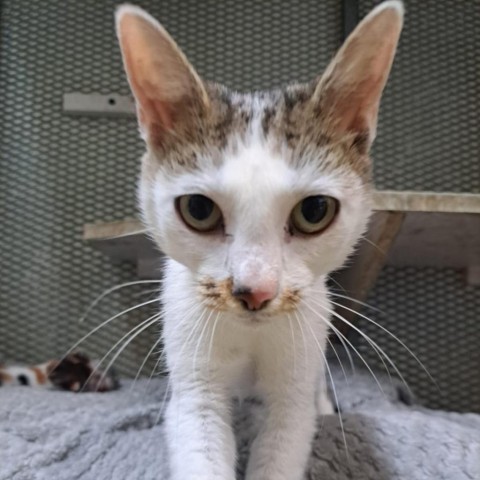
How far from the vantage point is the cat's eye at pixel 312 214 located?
2.69 ft

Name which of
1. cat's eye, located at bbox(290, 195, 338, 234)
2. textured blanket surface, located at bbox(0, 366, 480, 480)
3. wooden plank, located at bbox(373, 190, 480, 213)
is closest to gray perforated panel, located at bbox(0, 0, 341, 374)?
textured blanket surface, located at bbox(0, 366, 480, 480)

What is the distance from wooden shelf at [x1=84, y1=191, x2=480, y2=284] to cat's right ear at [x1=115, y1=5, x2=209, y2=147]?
0.94 feet

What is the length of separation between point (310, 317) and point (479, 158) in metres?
1.04

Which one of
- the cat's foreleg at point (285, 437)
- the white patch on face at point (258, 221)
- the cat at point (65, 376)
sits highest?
the white patch on face at point (258, 221)

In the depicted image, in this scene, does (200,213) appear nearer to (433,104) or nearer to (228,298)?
(228,298)

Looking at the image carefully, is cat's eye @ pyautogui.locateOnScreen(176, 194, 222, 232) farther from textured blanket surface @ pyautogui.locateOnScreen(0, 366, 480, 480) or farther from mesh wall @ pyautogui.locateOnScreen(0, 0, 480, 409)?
mesh wall @ pyautogui.locateOnScreen(0, 0, 480, 409)

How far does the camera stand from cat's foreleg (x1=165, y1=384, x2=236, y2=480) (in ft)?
2.91

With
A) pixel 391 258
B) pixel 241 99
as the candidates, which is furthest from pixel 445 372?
pixel 241 99

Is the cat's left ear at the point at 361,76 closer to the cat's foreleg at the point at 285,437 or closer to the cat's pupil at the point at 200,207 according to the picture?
the cat's pupil at the point at 200,207

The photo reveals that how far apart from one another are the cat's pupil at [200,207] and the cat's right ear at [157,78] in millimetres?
128

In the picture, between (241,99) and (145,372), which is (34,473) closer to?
(241,99)

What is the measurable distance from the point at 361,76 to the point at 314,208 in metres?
0.21

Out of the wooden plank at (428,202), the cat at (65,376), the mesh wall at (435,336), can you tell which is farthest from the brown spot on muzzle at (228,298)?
the mesh wall at (435,336)

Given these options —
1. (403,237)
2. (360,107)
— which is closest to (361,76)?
(360,107)
